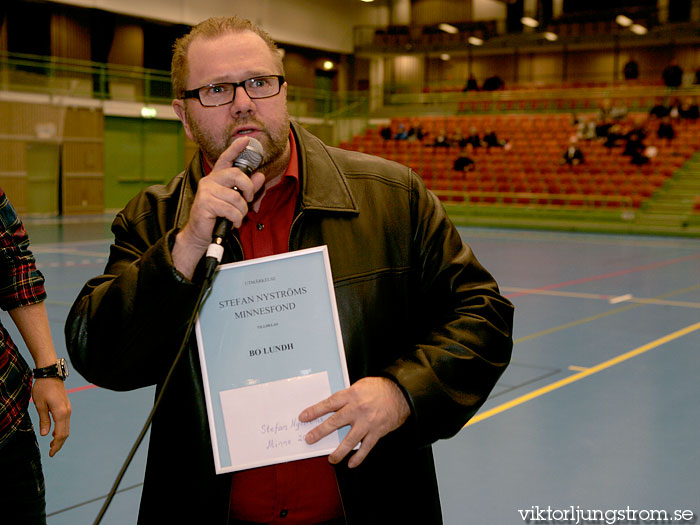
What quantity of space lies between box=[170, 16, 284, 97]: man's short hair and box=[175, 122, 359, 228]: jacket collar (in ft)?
0.57

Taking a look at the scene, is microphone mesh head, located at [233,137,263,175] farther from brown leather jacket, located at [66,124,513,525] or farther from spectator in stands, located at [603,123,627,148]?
spectator in stands, located at [603,123,627,148]

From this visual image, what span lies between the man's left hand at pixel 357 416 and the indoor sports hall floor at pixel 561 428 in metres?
0.36

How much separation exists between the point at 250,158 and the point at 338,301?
1.20 ft

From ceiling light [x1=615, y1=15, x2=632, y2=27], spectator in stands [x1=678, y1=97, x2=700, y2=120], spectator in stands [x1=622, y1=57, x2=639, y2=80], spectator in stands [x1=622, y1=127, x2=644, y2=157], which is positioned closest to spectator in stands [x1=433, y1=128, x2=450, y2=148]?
spectator in stands [x1=622, y1=127, x2=644, y2=157]

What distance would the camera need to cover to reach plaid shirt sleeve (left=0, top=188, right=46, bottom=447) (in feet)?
6.07

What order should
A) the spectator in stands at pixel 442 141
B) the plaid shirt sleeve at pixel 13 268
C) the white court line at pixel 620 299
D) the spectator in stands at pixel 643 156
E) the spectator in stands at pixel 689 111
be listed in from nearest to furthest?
the plaid shirt sleeve at pixel 13 268 → the white court line at pixel 620 299 → the spectator in stands at pixel 643 156 → the spectator in stands at pixel 689 111 → the spectator in stands at pixel 442 141

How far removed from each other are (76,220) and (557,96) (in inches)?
630

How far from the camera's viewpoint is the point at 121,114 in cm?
2205

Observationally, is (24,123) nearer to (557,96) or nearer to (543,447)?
(557,96)

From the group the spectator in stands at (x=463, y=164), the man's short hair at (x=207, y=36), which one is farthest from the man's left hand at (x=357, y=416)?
the spectator in stands at (x=463, y=164)

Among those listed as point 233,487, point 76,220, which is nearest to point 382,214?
point 233,487

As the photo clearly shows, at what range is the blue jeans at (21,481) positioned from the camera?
1.80 m

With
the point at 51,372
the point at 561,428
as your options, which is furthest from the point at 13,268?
the point at 561,428

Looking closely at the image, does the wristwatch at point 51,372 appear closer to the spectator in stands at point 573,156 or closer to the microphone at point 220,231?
the microphone at point 220,231
